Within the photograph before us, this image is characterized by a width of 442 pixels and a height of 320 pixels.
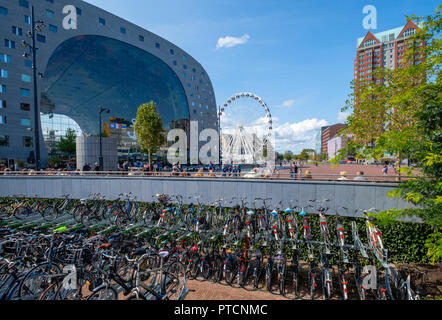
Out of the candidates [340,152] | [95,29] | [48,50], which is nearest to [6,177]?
[340,152]

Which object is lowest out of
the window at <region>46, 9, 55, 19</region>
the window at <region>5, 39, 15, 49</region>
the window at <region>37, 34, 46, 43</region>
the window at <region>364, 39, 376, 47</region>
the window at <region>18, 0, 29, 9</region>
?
the window at <region>5, 39, 15, 49</region>

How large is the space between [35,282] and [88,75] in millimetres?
72776

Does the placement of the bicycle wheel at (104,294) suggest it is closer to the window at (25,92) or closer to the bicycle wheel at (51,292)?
the bicycle wheel at (51,292)

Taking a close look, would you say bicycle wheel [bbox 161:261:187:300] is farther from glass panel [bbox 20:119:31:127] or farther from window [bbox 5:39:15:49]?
window [bbox 5:39:15:49]

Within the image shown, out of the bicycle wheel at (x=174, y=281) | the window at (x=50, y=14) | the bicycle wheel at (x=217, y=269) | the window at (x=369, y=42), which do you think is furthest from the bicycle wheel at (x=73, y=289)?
A: the window at (x=369, y=42)

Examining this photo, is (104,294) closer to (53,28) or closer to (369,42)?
(53,28)

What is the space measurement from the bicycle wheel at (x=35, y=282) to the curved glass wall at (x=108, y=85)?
179 ft

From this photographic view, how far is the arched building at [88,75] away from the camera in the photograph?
37.0 metres

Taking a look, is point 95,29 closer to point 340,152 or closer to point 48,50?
point 48,50

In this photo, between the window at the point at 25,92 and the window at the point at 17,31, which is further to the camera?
the window at the point at 25,92

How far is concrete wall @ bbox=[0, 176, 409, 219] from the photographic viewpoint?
955 cm

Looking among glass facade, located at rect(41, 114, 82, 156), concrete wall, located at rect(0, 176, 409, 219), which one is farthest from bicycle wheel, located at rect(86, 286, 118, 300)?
glass facade, located at rect(41, 114, 82, 156)

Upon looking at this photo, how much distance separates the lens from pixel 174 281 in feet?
19.3

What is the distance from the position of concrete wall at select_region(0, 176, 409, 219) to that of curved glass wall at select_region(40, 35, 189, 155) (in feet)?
139
